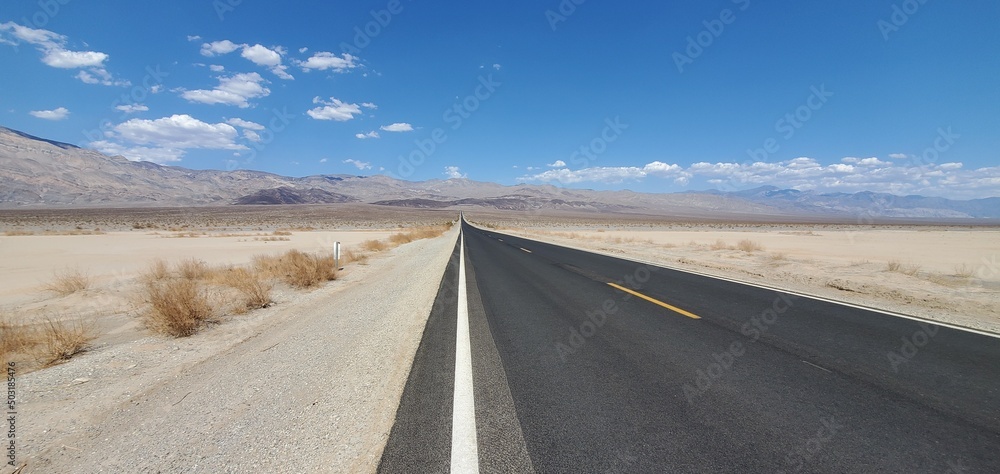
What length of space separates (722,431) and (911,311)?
7.52 m

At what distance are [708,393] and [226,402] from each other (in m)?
4.54

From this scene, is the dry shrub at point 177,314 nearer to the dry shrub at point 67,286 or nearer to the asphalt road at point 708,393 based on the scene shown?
the asphalt road at point 708,393

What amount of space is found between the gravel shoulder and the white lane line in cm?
55

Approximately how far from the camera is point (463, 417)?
3.52 metres

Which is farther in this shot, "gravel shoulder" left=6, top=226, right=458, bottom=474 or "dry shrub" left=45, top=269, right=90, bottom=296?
"dry shrub" left=45, top=269, right=90, bottom=296

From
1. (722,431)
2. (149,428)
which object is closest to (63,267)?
(149,428)

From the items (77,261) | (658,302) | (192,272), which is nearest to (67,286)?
(192,272)

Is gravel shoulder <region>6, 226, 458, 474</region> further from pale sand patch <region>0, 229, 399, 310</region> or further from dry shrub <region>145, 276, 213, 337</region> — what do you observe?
pale sand patch <region>0, 229, 399, 310</region>

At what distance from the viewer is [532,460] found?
2.88m

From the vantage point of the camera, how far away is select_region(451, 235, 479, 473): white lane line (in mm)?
2869

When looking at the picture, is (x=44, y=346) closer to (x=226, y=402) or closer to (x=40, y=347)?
(x=40, y=347)

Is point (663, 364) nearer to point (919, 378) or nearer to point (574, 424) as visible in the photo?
point (574, 424)

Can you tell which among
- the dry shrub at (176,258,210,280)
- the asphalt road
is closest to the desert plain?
the asphalt road

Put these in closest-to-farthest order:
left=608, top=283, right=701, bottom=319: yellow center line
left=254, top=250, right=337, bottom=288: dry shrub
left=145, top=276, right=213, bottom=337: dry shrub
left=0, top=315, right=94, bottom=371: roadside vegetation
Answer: left=0, top=315, right=94, bottom=371: roadside vegetation → left=145, top=276, right=213, bottom=337: dry shrub → left=608, top=283, right=701, bottom=319: yellow center line → left=254, top=250, right=337, bottom=288: dry shrub
